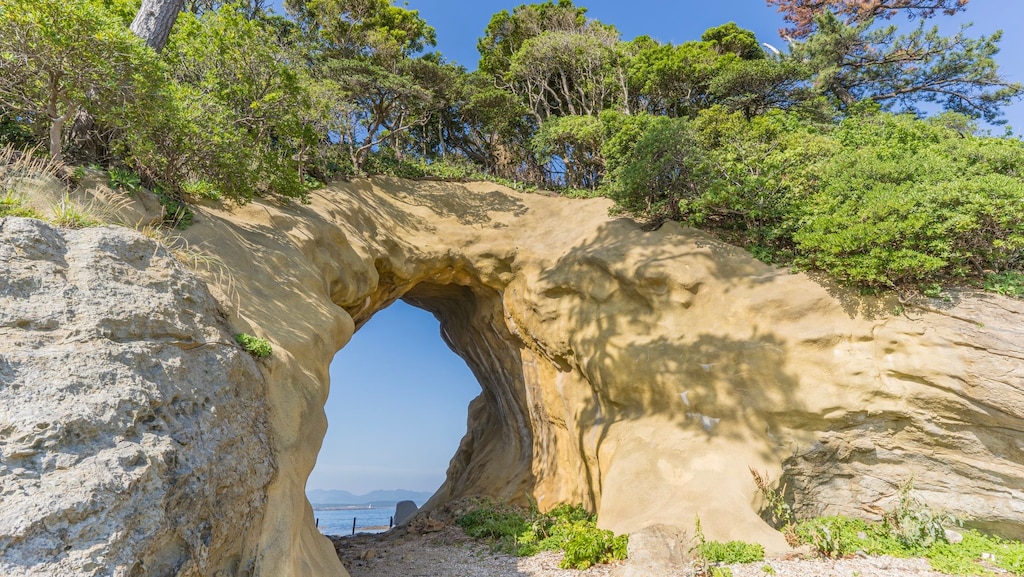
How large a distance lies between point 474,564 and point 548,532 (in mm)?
1950

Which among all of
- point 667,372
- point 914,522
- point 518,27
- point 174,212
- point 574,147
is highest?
point 518,27

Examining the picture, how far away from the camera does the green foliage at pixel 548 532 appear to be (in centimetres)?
774

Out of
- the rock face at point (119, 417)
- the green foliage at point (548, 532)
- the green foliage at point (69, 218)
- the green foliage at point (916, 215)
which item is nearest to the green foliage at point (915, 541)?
the green foliage at point (548, 532)

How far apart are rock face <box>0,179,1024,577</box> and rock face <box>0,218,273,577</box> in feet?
0.60

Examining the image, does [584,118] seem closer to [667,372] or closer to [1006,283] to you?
[667,372]

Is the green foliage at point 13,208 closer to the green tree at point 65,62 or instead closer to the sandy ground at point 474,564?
the green tree at point 65,62

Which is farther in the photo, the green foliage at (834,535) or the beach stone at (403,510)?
the beach stone at (403,510)

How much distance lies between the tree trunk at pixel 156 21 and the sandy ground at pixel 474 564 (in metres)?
9.77

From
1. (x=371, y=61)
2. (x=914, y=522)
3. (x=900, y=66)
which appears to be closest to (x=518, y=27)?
(x=371, y=61)

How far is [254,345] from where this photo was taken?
566 centimetres

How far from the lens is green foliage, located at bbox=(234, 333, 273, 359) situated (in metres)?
5.65

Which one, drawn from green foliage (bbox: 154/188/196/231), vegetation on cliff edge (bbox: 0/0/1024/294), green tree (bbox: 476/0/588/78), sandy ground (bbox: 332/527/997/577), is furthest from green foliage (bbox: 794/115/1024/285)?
green tree (bbox: 476/0/588/78)

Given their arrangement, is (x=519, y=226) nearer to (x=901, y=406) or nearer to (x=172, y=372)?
(x=901, y=406)

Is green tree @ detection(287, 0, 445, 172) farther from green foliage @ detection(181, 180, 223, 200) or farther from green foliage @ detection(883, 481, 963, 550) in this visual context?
green foliage @ detection(883, 481, 963, 550)
